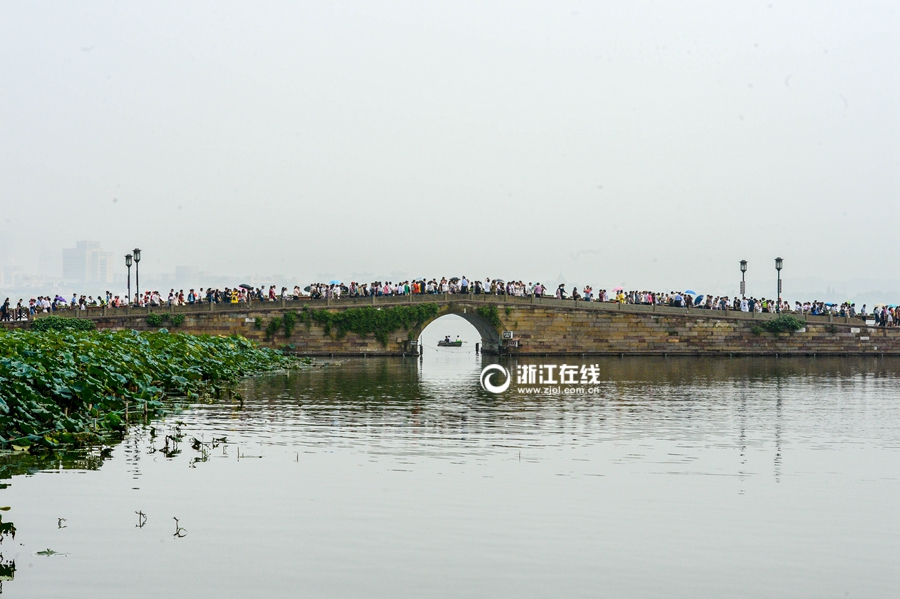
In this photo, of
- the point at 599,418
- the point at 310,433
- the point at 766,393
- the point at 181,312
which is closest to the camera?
the point at 310,433

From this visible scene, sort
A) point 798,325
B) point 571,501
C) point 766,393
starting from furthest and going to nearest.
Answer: point 798,325
point 766,393
point 571,501

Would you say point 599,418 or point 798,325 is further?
point 798,325

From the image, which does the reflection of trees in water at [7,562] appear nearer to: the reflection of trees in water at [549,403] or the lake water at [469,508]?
the lake water at [469,508]

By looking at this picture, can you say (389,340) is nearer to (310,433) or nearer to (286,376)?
(286,376)

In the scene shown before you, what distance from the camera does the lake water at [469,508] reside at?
8953 millimetres

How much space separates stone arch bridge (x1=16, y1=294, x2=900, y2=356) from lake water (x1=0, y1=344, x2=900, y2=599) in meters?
29.5

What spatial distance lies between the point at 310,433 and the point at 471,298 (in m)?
34.8

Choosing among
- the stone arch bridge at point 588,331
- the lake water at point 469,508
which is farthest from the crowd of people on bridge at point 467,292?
the lake water at point 469,508

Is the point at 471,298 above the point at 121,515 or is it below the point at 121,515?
above

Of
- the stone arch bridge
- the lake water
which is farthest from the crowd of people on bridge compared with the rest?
the lake water

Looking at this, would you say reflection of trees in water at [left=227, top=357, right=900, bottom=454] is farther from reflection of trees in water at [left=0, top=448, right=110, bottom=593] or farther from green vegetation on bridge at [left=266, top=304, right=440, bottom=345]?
green vegetation on bridge at [left=266, top=304, right=440, bottom=345]

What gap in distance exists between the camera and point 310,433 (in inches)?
725

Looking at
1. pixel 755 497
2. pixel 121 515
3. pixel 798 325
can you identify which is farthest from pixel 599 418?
pixel 798 325

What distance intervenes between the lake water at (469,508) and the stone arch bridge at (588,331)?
29503 mm
